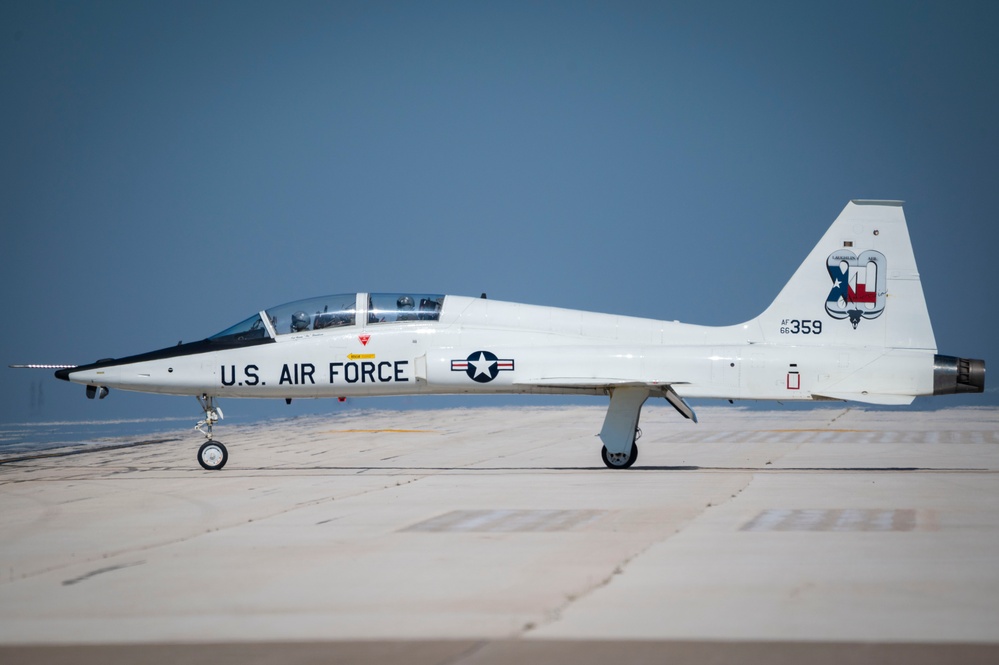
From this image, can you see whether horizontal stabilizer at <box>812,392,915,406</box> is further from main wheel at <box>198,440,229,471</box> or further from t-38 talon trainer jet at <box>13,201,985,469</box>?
main wheel at <box>198,440,229,471</box>

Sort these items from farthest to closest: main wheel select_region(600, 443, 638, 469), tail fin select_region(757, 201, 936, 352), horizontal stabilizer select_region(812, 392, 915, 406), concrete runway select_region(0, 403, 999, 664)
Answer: main wheel select_region(600, 443, 638, 469) < tail fin select_region(757, 201, 936, 352) < horizontal stabilizer select_region(812, 392, 915, 406) < concrete runway select_region(0, 403, 999, 664)

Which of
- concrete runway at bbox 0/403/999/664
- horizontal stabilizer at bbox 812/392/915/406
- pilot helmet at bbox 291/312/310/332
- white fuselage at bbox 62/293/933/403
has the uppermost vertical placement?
pilot helmet at bbox 291/312/310/332

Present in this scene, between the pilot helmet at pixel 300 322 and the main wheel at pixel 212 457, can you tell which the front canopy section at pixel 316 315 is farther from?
the main wheel at pixel 212 457

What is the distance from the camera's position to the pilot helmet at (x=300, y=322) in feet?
59.1

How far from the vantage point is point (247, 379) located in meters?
18.0

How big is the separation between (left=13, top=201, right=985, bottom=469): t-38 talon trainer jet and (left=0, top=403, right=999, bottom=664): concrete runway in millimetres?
1321

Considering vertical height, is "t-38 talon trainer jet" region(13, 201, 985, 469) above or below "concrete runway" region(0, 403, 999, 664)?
above

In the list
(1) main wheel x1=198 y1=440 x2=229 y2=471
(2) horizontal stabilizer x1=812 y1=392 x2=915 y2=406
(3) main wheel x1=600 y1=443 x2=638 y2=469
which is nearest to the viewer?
(2) horizontal stabilizer x1=812 y1=392 x2=915 y2=406

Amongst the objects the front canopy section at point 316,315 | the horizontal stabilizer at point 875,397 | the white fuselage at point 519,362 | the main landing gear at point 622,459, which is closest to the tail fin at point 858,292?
the white fuselage at point 519,362

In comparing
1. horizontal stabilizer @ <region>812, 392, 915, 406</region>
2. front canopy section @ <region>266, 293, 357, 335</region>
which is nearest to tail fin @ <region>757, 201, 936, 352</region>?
horizontal stabilizer @ <region>812, 392, 915, 406</region>

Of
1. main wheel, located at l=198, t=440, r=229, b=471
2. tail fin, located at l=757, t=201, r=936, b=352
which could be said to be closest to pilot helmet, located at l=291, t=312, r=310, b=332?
main wheel, located at l=198, t=440, r=229, b=471

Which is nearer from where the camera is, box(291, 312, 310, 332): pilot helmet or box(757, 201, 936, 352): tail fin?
box(757, 201, 936, 352): tail fin

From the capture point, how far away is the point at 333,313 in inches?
709

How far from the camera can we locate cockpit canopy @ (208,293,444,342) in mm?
17906
